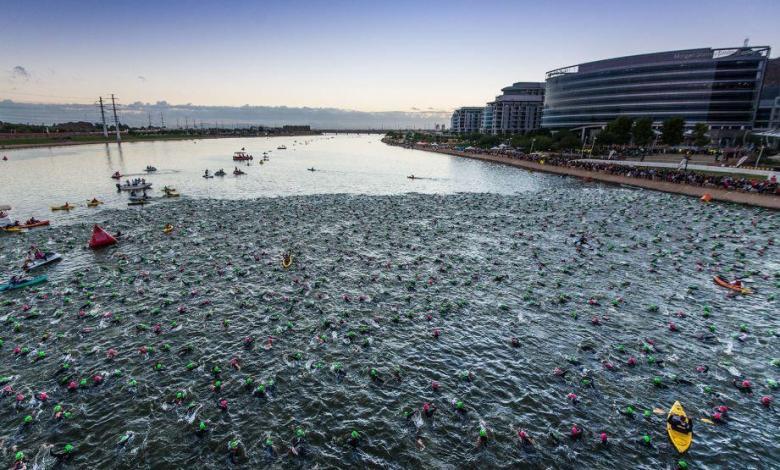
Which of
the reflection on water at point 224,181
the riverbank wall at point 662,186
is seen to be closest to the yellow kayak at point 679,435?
the riverbank wall at point 662,186

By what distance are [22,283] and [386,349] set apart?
91.9 ft

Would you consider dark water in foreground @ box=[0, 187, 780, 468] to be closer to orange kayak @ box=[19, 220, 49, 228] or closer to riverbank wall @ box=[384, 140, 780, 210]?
orange kayak @ box=[19, 220, 49, 228]

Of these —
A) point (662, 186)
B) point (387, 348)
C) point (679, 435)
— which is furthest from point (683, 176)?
point (387, 348)

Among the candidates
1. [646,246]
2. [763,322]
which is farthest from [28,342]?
[646,246]

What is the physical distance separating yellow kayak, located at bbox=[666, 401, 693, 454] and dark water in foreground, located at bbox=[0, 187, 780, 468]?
34 cm

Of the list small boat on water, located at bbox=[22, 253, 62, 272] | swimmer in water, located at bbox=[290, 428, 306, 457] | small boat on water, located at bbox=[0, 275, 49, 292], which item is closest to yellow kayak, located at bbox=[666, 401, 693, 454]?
swimmer in water, located at bbox=[290, 428, 306, 457]

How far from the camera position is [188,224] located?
46.6 m

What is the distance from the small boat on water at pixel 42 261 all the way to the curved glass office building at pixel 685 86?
559 feet

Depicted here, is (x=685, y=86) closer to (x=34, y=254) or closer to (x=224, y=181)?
(x=224, y=181)

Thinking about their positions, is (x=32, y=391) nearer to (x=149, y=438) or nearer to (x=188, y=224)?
(x=149, y=438)

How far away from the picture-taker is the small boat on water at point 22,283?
27.5 m

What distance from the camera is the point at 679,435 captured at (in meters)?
15.2

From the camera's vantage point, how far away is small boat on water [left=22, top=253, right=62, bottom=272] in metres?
31.0

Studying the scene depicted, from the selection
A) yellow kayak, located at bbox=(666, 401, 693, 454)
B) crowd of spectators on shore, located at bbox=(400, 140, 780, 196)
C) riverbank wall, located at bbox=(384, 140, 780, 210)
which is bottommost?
yellow kayak, located at bbox=(666, 401, 693, 454)
